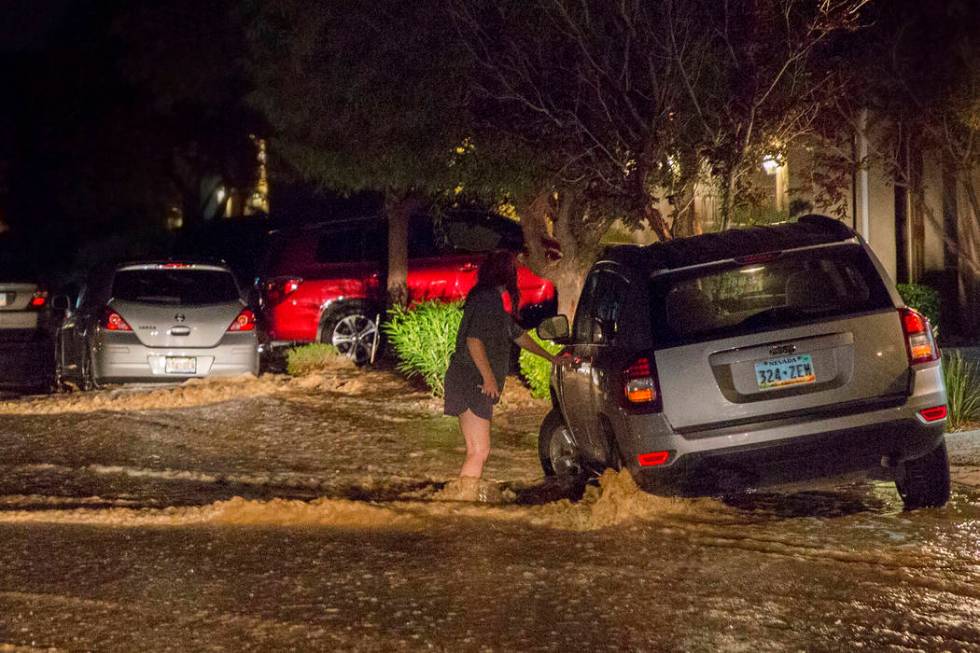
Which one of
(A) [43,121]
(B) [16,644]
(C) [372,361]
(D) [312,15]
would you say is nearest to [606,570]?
(B) [16,644]

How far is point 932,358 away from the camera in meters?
8.23

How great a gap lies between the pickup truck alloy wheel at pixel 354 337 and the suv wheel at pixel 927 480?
1072cm

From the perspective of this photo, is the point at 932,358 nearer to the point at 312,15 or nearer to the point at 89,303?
the point at 312,15

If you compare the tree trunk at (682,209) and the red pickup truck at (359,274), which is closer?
the tree trunk at (682,209)

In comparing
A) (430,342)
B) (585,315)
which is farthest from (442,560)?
(430,342)

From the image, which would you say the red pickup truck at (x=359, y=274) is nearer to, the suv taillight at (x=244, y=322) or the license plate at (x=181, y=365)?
the suv taillight at (x=244, y=322)

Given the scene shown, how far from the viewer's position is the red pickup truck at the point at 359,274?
61.0 feet

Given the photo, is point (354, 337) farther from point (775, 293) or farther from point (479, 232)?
point (775, 293)

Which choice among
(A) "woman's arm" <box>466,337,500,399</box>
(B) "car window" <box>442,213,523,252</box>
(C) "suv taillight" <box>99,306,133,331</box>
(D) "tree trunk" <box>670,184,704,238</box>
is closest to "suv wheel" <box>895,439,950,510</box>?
(A) "woman's arm" <box>466,337,500,399</box>

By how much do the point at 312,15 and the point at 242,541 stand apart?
7793mm

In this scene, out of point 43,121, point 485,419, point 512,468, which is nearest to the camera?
point 485,419

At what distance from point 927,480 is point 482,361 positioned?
278 centimetres

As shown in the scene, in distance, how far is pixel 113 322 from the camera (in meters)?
15.4

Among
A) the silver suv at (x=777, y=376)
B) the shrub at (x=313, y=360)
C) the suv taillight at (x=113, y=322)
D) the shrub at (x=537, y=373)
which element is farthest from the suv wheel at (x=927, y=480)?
the shrub at (x=313, y=360)
